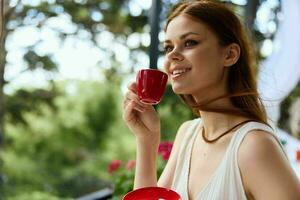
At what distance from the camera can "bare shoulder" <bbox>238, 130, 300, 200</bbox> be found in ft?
2.67

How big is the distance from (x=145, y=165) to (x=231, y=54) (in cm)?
39

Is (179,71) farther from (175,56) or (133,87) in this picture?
(133,87)

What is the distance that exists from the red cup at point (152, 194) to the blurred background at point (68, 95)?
383 centimetres

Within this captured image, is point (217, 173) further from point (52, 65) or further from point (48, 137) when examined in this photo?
point (48, 137)

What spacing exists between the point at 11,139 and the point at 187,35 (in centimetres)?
517

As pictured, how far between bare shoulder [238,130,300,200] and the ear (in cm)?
19

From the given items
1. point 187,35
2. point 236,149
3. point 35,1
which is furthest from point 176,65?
point 35,1

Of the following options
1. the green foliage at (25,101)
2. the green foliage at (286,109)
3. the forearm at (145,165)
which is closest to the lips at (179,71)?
the forearm at (145,165)

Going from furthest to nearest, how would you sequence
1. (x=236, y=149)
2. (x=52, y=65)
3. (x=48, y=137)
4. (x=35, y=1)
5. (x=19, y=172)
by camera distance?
(x=48, y=137) < (x=19, y=172) < (x=52, y=65) < (x=35, y=1) < (x=236, y=149)

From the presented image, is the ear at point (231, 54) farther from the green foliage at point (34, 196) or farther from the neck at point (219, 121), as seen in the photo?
the green foliage at point (34, 196)

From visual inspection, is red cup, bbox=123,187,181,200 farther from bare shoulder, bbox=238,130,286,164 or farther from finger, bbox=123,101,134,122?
finger, bbox=123,101,134,122

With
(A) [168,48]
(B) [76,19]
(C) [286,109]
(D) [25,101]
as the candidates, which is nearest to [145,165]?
(A) [168,48]

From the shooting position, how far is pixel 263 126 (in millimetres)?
928

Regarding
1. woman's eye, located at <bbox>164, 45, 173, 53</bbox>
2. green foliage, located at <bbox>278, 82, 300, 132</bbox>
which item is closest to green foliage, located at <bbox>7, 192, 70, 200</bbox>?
green foliage, located at <bbox>278, 82, 300, 132</bbox>
